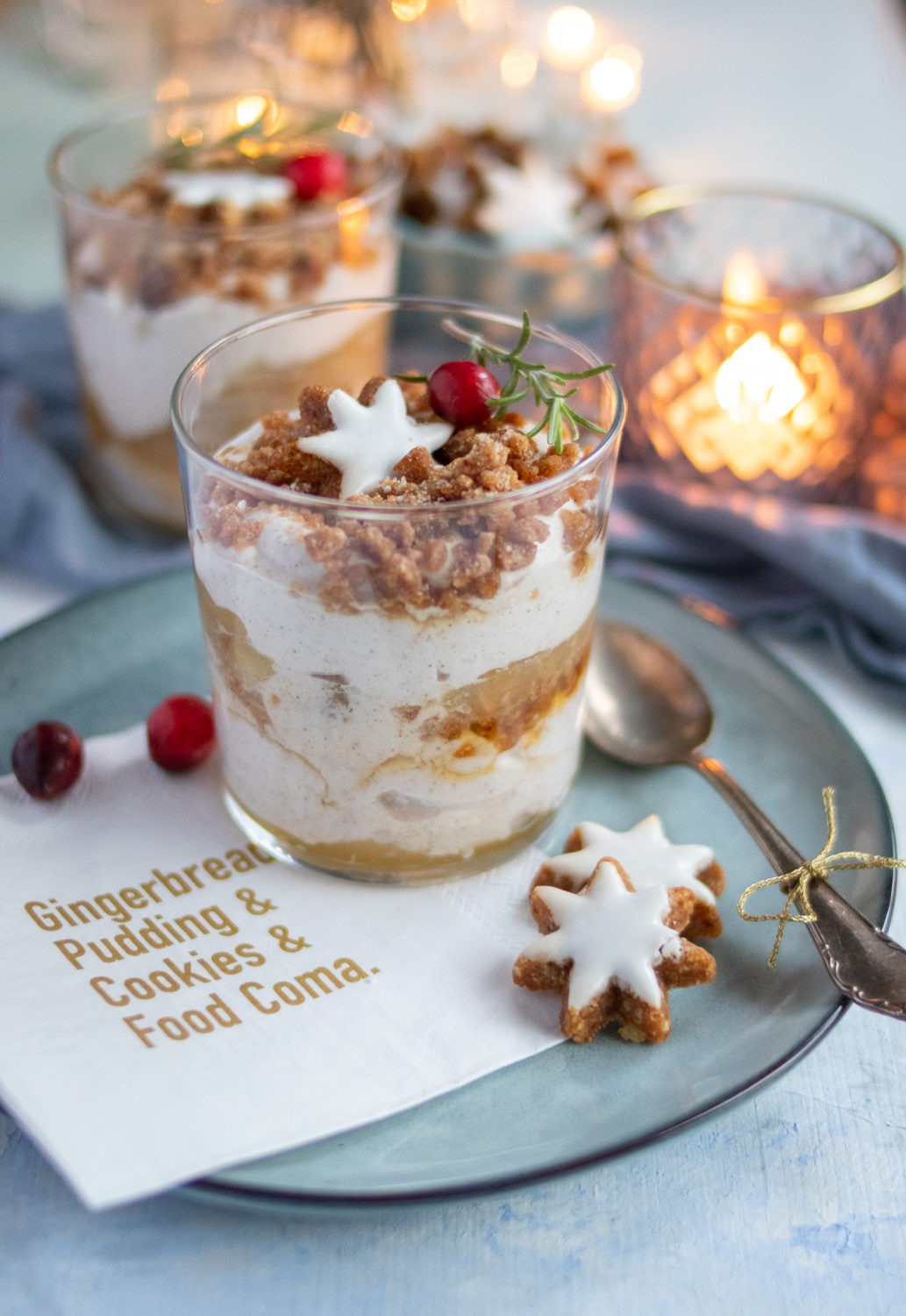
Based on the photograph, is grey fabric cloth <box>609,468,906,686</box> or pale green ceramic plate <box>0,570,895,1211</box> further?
grey fabric cloth <box>609,468,906,686</box>

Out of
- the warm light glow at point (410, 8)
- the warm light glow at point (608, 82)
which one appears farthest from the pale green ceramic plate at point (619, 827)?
the warm light glow at point (410, 8)

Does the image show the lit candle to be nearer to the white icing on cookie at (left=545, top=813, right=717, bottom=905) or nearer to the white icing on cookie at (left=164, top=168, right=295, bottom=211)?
the white icing on cookie at (left=164, top=168, right=295, bottom=211)

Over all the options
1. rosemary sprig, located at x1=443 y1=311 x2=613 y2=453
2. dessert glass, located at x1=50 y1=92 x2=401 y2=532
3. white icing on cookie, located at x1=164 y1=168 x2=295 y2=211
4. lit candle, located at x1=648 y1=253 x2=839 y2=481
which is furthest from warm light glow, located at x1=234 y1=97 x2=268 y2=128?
rosemary sprig, located at x1=443 y1=311 x2=613 y2=453

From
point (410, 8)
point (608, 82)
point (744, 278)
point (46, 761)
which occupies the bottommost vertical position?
point (46, 761)

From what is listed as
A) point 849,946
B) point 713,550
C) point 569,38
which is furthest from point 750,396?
point 569,38

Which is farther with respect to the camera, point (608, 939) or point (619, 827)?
point (619, 827)

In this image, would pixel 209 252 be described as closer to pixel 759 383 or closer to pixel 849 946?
pixel 759 383
